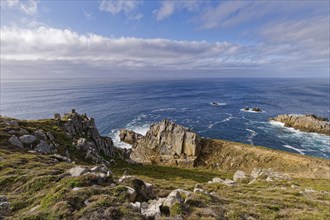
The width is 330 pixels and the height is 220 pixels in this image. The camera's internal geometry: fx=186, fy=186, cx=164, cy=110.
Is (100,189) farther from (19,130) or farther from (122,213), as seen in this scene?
(19,130)

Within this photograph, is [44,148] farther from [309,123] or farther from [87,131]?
[309,123]

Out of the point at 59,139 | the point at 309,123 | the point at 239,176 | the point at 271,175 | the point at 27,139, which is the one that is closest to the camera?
the point at 27,139

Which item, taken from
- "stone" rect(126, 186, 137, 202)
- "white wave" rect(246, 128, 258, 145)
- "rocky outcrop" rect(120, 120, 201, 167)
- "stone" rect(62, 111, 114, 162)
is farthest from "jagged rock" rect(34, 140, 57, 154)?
"white wave" rect(246, 128, 258, 145)

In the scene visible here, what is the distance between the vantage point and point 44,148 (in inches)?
1137

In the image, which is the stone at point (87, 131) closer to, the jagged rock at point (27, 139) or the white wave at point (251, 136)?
the jagged rock at point (27, 139)

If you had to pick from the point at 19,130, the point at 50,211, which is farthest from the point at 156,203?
the point at 19,130

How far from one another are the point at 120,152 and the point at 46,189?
3785cm

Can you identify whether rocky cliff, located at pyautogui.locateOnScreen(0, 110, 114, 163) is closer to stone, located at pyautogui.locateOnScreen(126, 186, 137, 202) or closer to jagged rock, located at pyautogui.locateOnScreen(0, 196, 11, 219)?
jagged rock, located at pyautogui.locateOnScreen(0, 196, 11, 219)

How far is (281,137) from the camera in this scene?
75062mm

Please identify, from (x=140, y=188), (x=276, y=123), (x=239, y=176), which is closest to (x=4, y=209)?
(x=140, y=188)

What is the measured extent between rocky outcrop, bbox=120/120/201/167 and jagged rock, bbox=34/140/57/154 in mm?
34194

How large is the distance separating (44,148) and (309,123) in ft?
322

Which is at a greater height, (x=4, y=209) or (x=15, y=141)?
(x=4, y=209)

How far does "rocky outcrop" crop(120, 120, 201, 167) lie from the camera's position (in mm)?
58359
